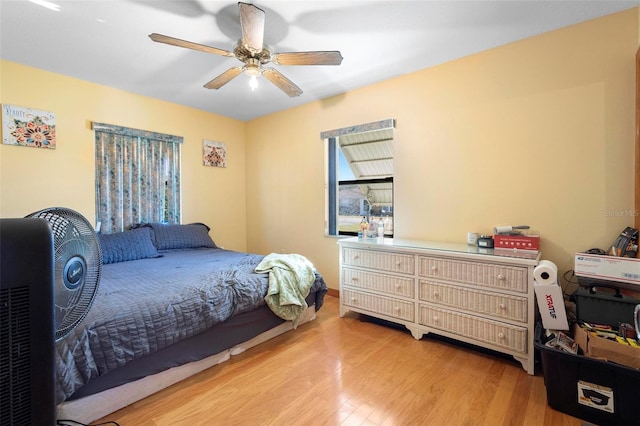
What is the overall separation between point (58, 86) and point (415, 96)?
3.49 meters

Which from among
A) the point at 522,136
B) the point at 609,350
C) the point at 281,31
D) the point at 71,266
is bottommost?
the point at 609,350

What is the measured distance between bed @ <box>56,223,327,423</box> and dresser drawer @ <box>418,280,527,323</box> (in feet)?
3.01

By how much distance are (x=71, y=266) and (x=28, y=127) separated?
103 inches

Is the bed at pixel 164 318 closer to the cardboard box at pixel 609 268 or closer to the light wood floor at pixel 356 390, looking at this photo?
the light wood floor at pixel 356 390

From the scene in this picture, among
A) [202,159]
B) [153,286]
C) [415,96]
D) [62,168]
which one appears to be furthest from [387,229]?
[62,168]

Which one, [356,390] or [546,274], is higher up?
[546,274]

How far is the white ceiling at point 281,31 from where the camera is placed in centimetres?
181

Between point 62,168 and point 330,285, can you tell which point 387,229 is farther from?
point 62,168

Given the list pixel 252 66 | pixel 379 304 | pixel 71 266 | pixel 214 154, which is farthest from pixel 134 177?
pixel 379 304

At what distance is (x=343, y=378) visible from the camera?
1.77 m

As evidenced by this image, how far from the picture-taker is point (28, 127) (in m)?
2.57

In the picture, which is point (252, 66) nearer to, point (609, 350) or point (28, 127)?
point (28, 127)

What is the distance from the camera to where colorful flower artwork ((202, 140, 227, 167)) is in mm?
3877

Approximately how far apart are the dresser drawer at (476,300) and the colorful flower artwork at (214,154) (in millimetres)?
3175
